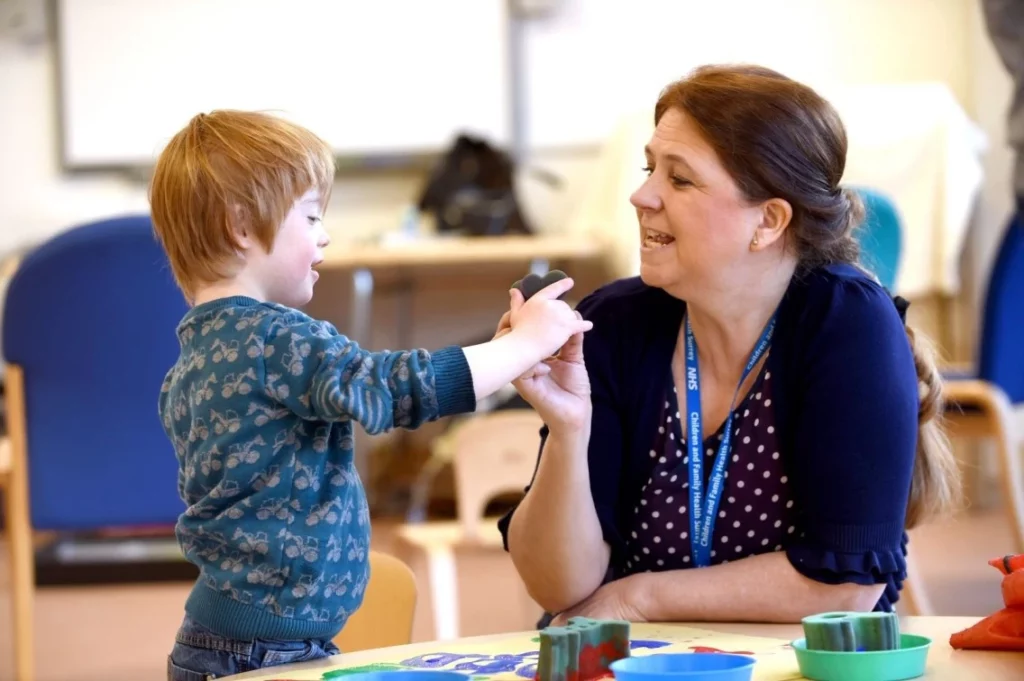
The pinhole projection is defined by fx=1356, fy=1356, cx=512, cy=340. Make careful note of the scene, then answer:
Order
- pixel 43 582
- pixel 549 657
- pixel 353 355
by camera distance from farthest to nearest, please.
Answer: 1. pixel 43 582
2. pixel 353 355
3. pixel 549 657

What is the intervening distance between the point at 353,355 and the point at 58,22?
4340mm

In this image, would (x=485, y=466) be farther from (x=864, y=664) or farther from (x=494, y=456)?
(x=864, y=664)

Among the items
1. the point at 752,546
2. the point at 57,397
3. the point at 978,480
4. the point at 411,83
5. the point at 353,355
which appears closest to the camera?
the point at 353,355

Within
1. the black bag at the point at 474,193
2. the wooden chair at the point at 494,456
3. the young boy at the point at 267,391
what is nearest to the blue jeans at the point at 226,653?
the young boy at the point at 267,391

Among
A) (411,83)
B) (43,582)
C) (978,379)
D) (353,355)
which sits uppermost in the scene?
(411,83)

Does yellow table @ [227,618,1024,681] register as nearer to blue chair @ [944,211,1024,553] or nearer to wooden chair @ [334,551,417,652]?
wooden chair @ [334,551,417,652]

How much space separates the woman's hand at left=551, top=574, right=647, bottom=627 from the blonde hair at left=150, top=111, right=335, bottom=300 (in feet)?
1.72

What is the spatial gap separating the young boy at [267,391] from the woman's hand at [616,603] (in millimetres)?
310

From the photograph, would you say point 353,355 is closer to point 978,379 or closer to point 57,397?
point 57,397

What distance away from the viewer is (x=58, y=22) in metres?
5.04

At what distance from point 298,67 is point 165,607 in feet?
7.20

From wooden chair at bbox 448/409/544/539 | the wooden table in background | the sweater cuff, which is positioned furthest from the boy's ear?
the wooden table in background

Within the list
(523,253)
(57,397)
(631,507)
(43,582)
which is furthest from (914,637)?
(43,582)

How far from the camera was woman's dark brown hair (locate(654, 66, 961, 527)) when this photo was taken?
152cm
